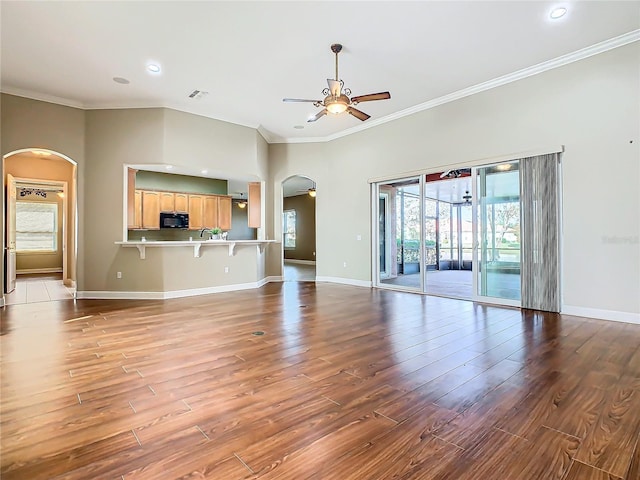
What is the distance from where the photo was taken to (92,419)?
205 cm

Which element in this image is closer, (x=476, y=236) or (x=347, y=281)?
(x=476, y=236)

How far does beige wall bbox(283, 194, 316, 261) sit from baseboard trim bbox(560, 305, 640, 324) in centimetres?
980

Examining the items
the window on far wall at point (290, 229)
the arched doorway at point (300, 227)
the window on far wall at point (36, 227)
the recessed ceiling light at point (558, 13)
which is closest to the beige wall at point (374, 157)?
the recessed ceiling light at point (558, 13)

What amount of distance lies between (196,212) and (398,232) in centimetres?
546

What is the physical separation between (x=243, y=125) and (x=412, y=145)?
3585 millimetres

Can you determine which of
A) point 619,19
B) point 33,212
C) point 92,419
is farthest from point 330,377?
point 33,212

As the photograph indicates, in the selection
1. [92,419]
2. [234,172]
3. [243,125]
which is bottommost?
[92,419]

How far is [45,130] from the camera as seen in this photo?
5.90 meters

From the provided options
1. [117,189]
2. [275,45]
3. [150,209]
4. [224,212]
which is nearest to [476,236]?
[275,45]

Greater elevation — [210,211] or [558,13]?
[558,13]

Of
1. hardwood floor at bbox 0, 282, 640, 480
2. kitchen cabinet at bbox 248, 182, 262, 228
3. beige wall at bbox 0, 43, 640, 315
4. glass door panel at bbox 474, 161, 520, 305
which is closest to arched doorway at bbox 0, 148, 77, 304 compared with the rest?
beige wall at bbox 0, 43, 640, 315

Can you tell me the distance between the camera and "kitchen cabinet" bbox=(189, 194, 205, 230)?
916cm

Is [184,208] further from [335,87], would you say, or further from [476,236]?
[476,236]

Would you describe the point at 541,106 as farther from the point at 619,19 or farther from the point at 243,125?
the point at 243,125
